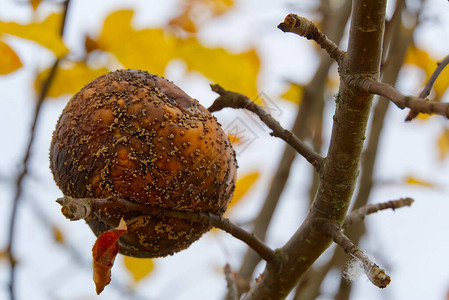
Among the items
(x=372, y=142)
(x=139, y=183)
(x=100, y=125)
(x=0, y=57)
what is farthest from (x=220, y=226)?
(x=372, y=142)

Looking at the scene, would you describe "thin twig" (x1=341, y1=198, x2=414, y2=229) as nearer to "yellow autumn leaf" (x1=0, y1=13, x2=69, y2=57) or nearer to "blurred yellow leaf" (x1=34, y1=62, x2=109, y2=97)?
"yellow autumn leaf" (x1=0, y1=13, x2=69, y2=57)

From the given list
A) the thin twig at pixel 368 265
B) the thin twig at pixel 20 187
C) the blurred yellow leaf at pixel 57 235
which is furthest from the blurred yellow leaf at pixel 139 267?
the thin twig at pixel 368 265

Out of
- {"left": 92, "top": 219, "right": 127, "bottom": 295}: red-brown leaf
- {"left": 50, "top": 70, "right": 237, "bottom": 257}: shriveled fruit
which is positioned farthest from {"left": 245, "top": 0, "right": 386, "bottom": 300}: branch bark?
{"left": 92, "top": 219, "right": 127, "bottom": 295}: red-brown leaf

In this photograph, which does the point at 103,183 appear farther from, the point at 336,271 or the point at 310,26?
the point at 336,271

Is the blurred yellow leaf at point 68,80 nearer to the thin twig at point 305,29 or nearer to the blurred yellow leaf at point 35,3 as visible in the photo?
the blurred yellow leaf at point 35,3

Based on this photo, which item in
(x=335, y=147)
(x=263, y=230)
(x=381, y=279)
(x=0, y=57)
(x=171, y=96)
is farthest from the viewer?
(x=263, y=230)

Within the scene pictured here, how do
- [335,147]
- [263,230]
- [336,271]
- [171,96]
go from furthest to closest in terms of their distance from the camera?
1. [336,271]
2. [263,230]
3. [171,96]
4. [335,147]

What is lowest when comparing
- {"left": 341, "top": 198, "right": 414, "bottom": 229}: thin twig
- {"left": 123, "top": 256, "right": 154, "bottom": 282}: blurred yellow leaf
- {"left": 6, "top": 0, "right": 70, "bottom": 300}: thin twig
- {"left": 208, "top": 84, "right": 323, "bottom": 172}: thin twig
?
{"left": 123, "top": 256, "right": 154, "bottom": 282}: blurred yellow leaf

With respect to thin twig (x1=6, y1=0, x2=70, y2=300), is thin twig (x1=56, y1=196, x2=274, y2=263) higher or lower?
higher
